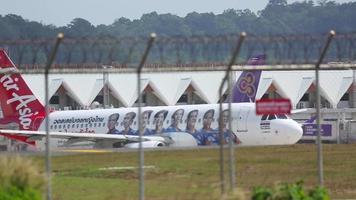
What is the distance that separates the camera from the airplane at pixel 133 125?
50062mm

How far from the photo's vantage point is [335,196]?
22688 mm

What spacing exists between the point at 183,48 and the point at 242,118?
3245cm

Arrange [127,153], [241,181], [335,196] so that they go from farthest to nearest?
[127,153] → [241,181] → [335,196]

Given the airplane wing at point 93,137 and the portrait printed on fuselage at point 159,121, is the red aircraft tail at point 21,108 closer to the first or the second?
the airplane wing at point 93,137

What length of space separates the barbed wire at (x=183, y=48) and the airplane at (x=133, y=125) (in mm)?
27356

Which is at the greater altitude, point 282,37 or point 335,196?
point 282,37

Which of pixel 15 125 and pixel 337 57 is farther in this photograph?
pixel 15 125

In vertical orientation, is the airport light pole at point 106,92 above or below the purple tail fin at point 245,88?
above

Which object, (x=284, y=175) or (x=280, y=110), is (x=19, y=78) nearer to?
(x=284, y=175)

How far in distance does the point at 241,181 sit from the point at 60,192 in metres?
5.08

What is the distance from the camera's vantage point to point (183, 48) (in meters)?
17.8

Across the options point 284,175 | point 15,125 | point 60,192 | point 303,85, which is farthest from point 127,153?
point 303,85

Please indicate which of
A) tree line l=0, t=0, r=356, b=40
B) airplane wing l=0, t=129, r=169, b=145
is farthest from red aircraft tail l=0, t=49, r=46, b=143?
tree line l=0, t=0, r=356, b=40

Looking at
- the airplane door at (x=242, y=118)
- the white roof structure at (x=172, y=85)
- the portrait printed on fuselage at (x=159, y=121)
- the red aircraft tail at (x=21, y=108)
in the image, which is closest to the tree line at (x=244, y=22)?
the white roof structure at (x=172, y=85)
